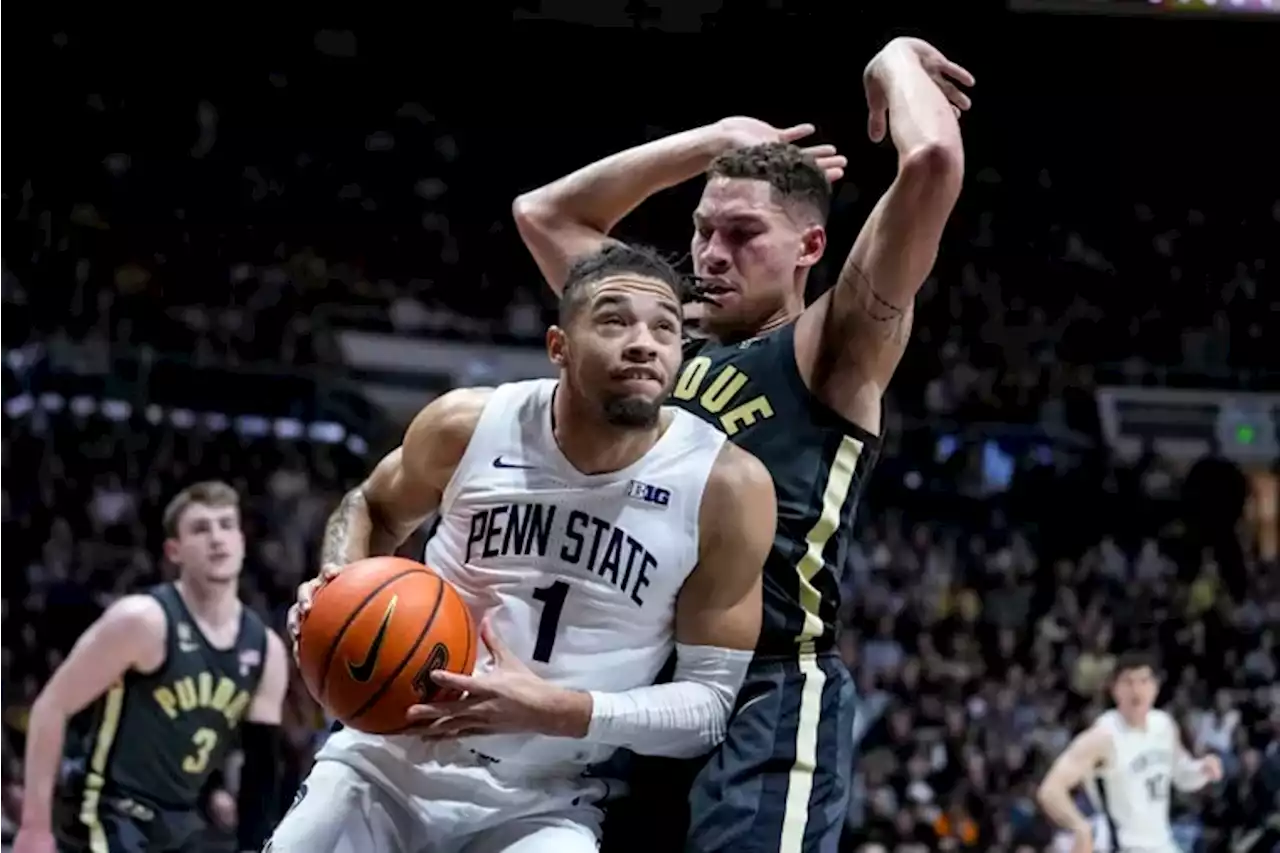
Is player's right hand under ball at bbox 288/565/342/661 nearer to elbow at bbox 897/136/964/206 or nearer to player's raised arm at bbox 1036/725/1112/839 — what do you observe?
elbow at bbox 897/136/964/206

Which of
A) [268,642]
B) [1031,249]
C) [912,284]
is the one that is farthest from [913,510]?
[912,284]

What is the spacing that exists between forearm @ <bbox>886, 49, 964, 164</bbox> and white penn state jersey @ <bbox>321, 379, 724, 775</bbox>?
0.71 metres

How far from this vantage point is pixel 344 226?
16.9 m

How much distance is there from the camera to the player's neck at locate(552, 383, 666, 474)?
3.29 meters

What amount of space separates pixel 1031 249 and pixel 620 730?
15.8m

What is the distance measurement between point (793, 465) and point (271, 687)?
301cm

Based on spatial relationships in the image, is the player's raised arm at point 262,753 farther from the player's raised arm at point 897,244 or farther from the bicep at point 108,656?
the player's raised arm at point 897,244

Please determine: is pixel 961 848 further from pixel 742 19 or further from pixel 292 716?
pixel 742 19

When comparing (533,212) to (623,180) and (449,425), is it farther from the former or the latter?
(449,425)

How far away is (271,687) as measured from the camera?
5.99 meters

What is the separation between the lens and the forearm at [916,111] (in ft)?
11.2

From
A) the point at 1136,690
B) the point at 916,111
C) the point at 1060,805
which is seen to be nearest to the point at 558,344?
the point at 916,111

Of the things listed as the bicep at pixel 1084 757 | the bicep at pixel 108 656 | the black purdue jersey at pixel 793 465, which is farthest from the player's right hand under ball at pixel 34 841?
the bicep at pixel 1084 757

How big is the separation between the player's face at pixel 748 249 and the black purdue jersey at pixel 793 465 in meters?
0.11
